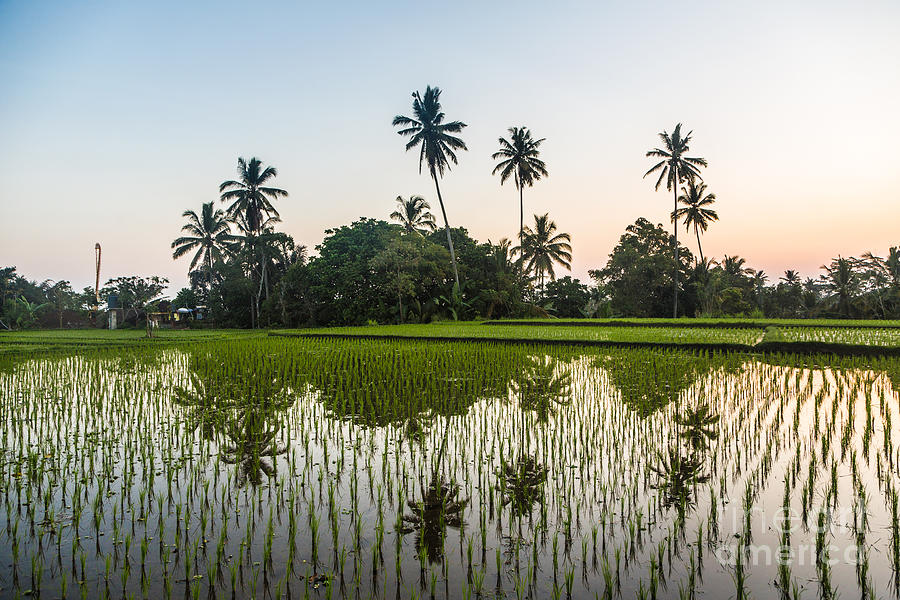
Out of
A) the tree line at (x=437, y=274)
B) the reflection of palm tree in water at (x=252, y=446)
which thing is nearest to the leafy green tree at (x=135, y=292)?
the tree line at (x=437, y=274)

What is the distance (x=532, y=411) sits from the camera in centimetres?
644

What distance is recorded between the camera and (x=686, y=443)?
5.00 metres

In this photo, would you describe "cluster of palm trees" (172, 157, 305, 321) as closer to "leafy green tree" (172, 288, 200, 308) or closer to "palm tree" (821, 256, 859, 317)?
"leafy green tree" (172, 288, 200, 308)

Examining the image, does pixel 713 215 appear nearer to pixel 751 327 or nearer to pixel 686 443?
pixel 751 327

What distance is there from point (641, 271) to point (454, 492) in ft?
106

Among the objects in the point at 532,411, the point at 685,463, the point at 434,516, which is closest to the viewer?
the point at 434,516

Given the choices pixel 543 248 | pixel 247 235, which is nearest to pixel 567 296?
pixel 543 248

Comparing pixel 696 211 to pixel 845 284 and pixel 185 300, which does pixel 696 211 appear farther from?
pixel 185 300

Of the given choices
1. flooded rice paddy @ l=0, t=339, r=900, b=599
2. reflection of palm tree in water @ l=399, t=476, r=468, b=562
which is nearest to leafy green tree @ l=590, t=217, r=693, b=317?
flooded rice paddy @ l=0, t=339, r=900, b=599

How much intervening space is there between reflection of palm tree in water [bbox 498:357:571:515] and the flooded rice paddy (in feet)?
0.10

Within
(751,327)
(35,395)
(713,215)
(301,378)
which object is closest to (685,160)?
(713,215)

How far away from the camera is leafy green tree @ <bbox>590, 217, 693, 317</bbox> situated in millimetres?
33719

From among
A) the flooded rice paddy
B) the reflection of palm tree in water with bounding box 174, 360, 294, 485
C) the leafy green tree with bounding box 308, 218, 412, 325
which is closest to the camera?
the flooded rice paddy

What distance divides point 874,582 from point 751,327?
19.6 meters
